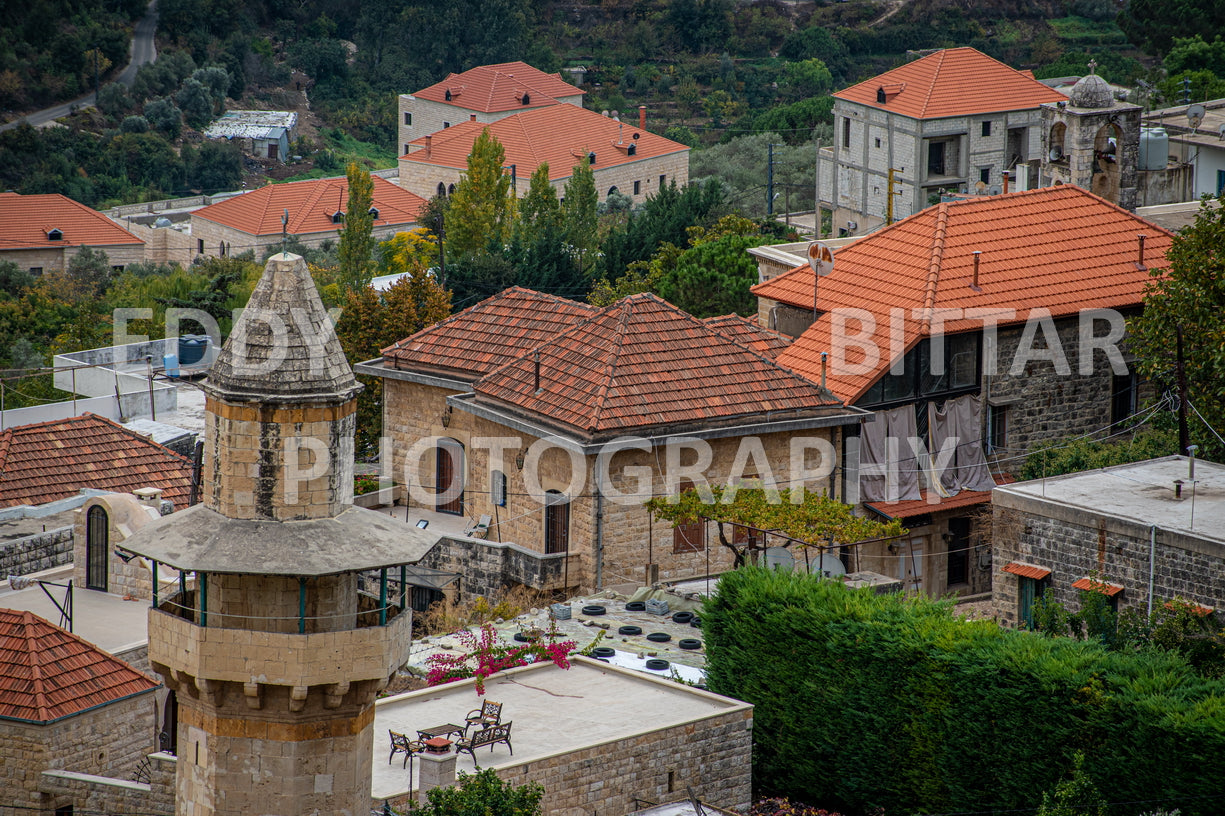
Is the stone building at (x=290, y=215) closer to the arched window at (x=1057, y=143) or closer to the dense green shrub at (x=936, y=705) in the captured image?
the arched window at (x=1057, y=143)

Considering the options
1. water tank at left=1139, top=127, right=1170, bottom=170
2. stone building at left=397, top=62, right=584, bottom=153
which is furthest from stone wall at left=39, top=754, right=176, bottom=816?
stone building at left=397, top=62, right=584, bottom=153

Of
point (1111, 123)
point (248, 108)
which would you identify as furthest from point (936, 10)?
point (1111, 123)

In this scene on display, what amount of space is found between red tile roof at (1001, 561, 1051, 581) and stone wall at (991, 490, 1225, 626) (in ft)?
0.31

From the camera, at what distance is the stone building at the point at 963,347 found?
39.5 meters

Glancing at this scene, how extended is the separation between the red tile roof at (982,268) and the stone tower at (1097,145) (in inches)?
134

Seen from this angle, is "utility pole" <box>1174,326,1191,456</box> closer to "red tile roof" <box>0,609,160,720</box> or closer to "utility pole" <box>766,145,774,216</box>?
"red tile roof" <box>0,609,160,720</box>

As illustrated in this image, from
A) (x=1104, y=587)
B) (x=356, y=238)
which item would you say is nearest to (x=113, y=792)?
(x=1104, y=587)

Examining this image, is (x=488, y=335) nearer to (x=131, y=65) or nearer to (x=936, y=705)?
(x=936, y=705)

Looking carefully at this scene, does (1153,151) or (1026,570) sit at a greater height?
(1153,151)

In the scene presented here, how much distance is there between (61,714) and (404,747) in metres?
5.39

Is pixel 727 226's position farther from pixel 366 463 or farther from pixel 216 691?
pixel 216 691

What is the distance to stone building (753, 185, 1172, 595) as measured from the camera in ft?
130

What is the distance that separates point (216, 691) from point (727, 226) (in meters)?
53.0

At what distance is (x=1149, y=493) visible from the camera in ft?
103
